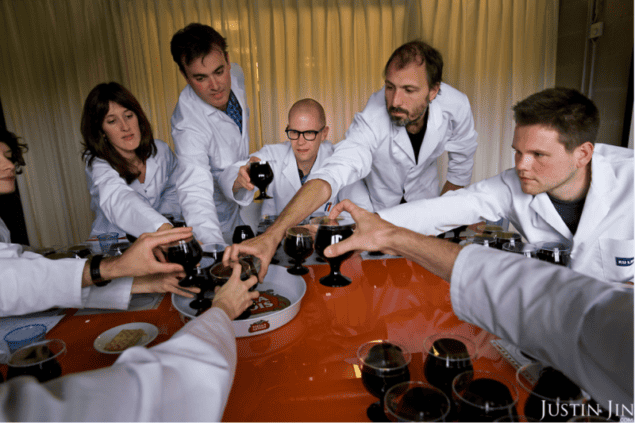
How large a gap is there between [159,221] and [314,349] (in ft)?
3.44

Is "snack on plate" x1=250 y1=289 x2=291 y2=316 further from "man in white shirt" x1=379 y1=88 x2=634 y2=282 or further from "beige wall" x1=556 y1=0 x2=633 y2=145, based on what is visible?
"beige wall" x1=556 y1=0 x2=633 y2=145

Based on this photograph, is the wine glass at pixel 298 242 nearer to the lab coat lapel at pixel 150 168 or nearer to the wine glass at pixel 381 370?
the wine glass at pixel 381 370

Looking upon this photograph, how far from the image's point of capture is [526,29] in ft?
13.9

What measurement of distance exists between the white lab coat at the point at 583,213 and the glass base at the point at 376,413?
1.00 meters

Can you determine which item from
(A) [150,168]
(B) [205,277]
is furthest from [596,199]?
(A) [150,168]

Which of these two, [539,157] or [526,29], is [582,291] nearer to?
[539,157]

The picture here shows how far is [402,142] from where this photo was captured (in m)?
2.37

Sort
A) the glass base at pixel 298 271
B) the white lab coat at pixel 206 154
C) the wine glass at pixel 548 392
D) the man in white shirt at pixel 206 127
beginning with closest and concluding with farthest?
the wine glass at pixel 548 392
the glass base at pixel 298 271
the white lab coat at pixel 206 154
the man in white shirt at pixel 206 127

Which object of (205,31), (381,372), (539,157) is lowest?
(381,372)

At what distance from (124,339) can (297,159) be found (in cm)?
199

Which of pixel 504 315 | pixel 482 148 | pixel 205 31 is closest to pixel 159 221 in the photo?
pixel 205 31

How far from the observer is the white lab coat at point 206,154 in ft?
6.22

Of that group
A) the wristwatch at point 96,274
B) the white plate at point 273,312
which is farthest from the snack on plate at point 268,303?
the wristwatch at point 96,274

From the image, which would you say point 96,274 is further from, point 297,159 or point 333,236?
point 297,159
